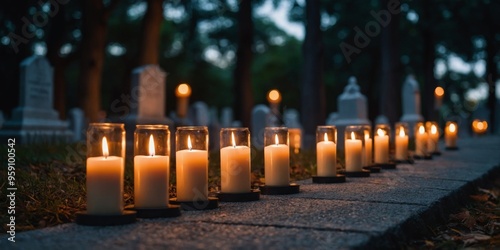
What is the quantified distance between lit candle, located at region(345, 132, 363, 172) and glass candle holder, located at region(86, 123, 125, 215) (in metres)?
2.69

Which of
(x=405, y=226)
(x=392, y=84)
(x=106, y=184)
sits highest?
(x=392, y=84)

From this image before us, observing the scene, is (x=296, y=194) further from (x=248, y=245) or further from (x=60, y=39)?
(x=60, y=39)

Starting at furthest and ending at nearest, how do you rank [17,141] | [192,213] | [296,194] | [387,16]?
[387,16] → [17,141] → [296,194] → [192,213]

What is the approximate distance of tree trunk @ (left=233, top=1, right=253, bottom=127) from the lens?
617 inches

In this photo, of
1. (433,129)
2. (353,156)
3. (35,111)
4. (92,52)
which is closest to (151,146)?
(353,156)

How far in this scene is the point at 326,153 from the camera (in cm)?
441

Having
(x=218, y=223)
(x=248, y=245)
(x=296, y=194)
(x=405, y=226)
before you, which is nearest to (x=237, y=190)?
(x=296, y=194)

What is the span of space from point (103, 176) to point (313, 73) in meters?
9.38

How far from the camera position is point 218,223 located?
2.49 meters

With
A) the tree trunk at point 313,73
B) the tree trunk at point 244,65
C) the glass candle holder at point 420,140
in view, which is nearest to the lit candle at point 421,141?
the glass candle holder at point 420,140

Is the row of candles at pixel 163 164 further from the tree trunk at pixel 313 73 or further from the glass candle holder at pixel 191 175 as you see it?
the tree trunk at pixel 313 73

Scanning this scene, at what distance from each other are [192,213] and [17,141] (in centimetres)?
906

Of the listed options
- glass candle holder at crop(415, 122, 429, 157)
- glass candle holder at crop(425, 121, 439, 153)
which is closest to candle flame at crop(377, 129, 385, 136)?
glass candle holder at crop(415, 122, 429, 157)

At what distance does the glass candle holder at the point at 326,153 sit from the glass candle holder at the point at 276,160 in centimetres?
67
